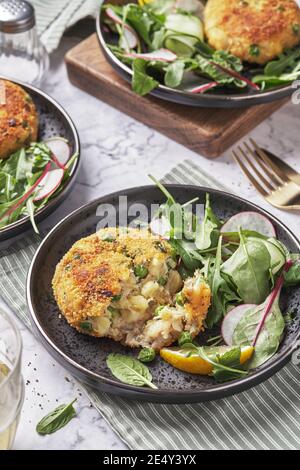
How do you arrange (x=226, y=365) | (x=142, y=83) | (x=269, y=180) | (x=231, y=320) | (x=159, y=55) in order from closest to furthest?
(x=226, y=365) → (x=231, y=320) → (x=269, y=180) → (x=142, y=83) → (x=159, y=55)

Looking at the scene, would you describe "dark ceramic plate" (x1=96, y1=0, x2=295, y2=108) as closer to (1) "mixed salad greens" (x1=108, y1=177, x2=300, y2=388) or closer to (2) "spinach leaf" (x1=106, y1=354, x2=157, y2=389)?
(1) "mixed salad greens" (x1=108, y1=177, x2=300, y2=388)

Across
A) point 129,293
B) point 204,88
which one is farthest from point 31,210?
point 204,88

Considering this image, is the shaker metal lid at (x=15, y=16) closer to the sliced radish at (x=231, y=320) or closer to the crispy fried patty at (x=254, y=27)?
the crispy fried patty at (x=254, y=27)

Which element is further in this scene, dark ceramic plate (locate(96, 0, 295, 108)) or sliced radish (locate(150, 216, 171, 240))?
dark ceramic plate (locate(96, 0, 295, 108))

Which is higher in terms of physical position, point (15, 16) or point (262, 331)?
point (15, 16)

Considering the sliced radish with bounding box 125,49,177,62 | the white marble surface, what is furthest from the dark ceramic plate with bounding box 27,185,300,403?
the sliced radish with bounding box 125,49,177,62

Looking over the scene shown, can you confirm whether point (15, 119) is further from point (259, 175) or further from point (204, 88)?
point (259, 175)

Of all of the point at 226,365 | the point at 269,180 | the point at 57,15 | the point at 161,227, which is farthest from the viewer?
the point at 57,15
